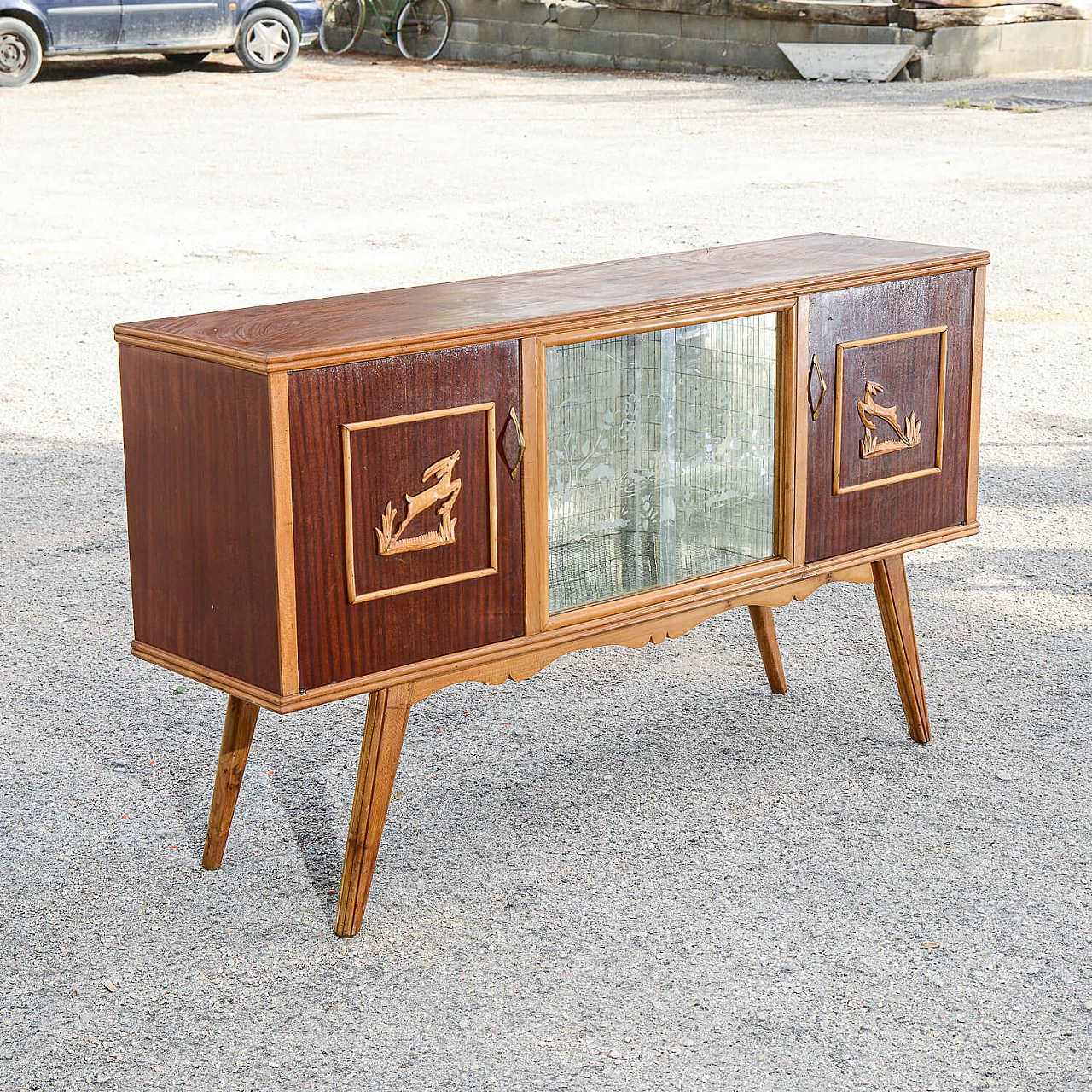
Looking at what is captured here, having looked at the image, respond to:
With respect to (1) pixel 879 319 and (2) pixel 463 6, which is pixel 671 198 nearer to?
(1) pixel 879 319

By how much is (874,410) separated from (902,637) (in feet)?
1.88

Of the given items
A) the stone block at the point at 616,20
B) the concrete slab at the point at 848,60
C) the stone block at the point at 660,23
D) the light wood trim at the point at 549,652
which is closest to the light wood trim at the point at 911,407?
the light wood trim at the point at 549,652

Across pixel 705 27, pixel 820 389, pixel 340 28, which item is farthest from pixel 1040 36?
pixel 820 389

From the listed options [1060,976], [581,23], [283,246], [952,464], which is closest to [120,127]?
[283,246]

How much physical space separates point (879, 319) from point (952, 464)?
405 mm

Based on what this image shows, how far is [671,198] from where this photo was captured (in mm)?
10172

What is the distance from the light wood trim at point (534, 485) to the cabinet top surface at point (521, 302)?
0.07 meters

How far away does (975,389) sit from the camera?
11.4ft

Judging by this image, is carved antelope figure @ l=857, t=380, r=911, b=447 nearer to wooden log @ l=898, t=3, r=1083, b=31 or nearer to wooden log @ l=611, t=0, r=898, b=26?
wooden log @ l=898, t=3, r=1083, b=31

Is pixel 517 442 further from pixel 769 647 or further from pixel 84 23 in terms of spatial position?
pixel 84 23

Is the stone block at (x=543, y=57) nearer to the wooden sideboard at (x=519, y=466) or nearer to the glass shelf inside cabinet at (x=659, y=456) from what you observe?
the wooden sideboard at (x=519, y=466)

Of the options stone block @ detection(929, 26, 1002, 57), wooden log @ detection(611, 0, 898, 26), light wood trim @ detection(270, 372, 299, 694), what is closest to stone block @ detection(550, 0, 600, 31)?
wooden log @ detection(611, 0, 898, 26)

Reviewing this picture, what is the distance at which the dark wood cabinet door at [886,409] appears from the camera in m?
3.19

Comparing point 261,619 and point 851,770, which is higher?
point 261,619
